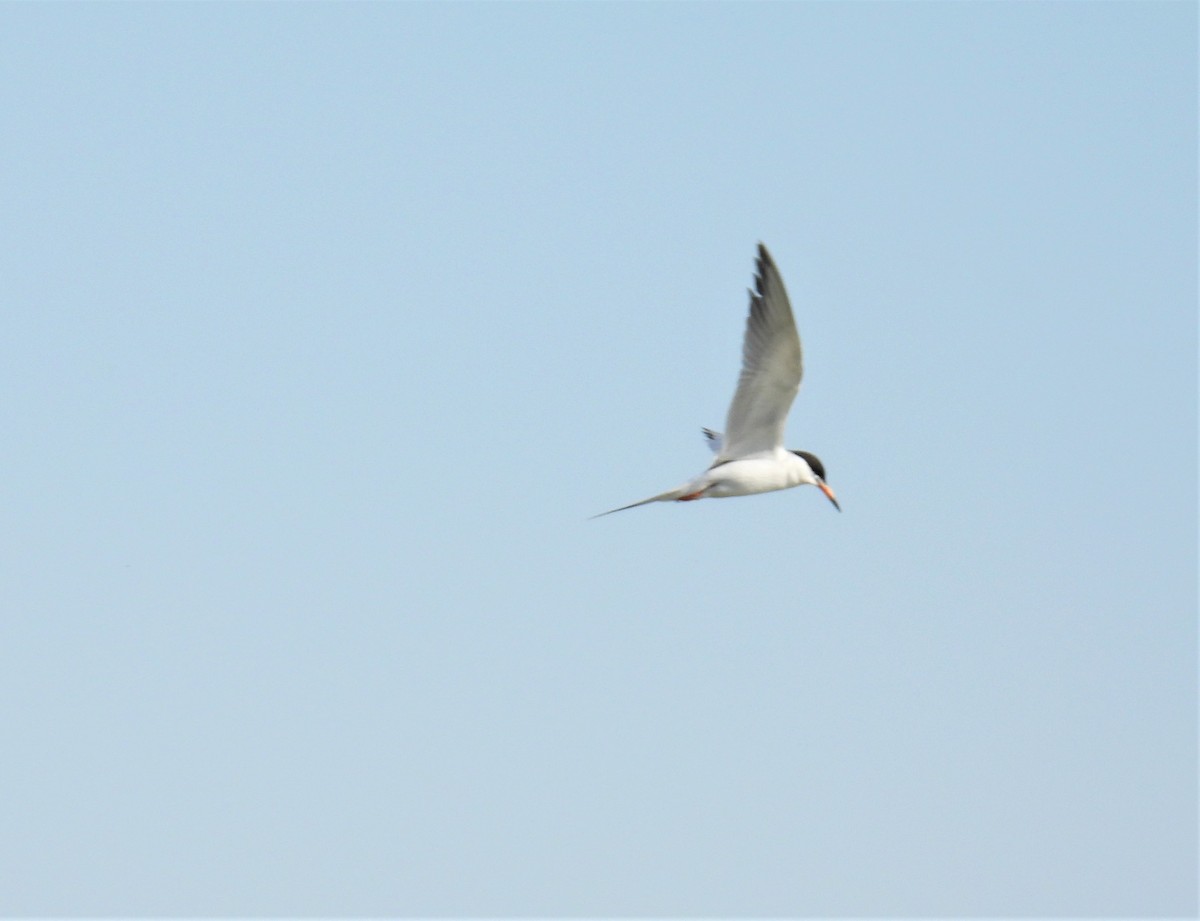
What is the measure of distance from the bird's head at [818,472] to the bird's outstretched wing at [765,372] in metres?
0.99

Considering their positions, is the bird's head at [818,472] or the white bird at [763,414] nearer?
the white bird at [763,414]

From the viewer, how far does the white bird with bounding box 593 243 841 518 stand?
21.8 m

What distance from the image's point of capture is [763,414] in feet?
75.8

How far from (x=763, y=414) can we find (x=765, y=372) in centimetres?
82

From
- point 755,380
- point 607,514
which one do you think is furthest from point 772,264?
point 607,514

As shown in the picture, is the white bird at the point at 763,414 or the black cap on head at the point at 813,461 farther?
the black cap on head at the point at 813,461

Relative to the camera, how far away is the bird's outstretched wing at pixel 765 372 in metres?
21.7

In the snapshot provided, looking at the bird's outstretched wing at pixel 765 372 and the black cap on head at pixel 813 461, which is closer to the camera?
the bird's outstretched wing at pixel 765 372

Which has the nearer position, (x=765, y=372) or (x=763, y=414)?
(x=765, y=372)

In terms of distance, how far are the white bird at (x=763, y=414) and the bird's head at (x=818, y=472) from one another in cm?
1

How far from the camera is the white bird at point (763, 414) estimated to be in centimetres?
2177

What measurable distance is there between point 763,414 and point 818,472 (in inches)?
76.8

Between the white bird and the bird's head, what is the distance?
0.01 metres

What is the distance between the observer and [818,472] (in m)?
24.8
